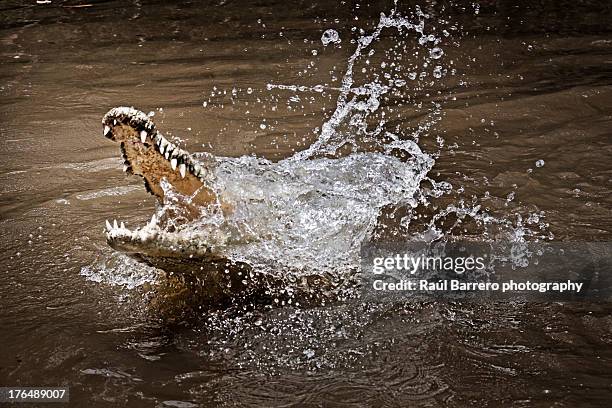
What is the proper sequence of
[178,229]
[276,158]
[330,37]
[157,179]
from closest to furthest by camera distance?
[178,229] < [157,179] < [276,158] < [330,37]

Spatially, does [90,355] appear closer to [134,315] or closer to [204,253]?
[134,315]

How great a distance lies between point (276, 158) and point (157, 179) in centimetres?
134

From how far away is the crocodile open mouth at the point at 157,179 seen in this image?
2.91 m

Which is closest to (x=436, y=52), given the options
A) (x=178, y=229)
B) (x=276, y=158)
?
(x=276, y=158)

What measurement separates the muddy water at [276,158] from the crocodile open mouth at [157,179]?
0.33 meters

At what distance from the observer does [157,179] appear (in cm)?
320

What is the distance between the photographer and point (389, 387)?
2629 millimetres

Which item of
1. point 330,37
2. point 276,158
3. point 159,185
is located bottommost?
point 276,158

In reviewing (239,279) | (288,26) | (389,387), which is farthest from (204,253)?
(288,26)

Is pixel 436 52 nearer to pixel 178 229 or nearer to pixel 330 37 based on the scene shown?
pixel 330 37

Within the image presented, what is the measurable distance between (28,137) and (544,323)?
346cm

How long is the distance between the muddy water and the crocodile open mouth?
0.33 m

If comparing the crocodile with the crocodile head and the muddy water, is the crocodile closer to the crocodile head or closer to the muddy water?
the crocodile head

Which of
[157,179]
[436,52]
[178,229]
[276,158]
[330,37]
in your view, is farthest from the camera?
[330,37]
